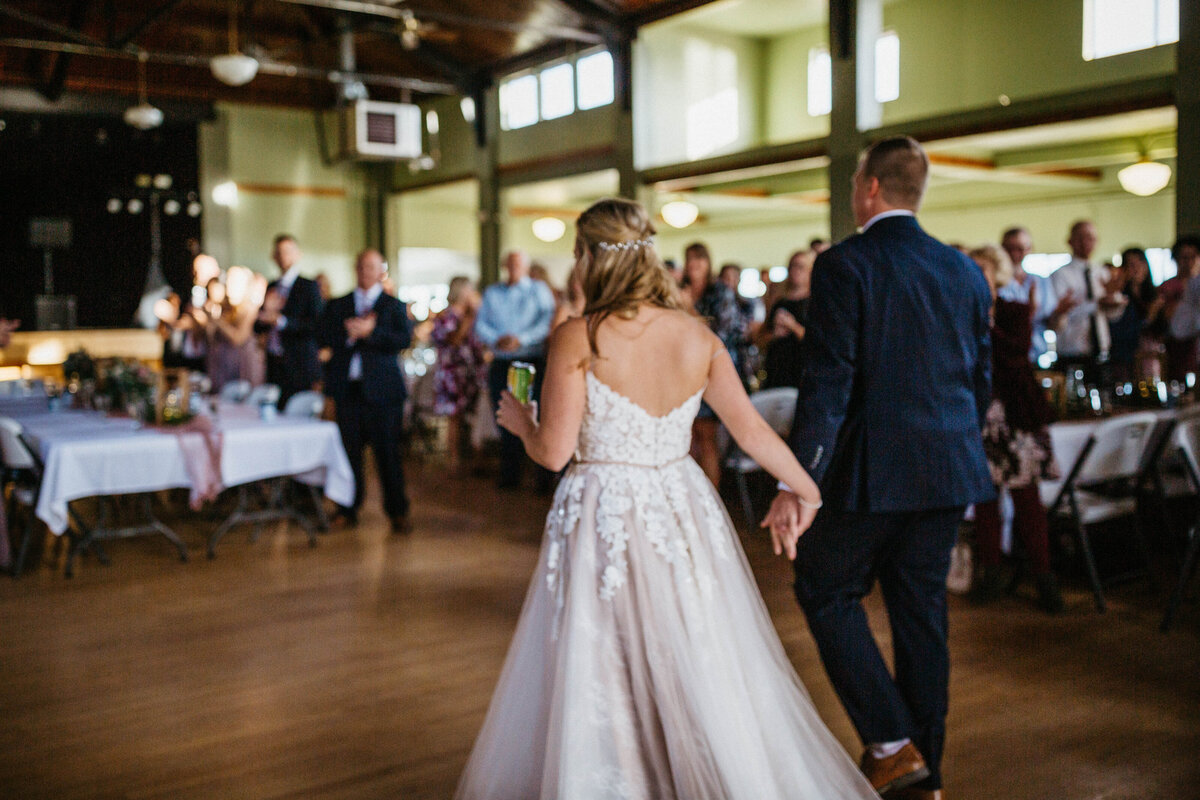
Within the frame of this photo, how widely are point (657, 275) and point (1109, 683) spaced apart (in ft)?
7.73

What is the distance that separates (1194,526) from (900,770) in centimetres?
263

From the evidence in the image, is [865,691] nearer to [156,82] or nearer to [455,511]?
[455,511]

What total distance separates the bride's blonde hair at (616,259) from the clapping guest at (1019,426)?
2.42 metres

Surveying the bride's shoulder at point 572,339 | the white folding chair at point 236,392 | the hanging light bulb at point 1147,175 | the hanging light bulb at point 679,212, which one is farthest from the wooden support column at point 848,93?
the bride's shoulder at point 572,339

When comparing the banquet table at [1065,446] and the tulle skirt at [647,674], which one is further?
the banquet table at [1065,446]

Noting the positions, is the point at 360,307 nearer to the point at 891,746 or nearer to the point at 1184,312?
the point at 891,746

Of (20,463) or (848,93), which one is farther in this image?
(848,93)

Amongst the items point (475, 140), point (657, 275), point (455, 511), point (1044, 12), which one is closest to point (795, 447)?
point (657, 275)

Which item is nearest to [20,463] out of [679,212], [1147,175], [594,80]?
[594,80]

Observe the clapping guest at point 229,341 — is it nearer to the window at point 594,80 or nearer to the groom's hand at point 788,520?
the window at point 594,80

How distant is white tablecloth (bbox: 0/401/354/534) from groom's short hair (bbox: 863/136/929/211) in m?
3.81

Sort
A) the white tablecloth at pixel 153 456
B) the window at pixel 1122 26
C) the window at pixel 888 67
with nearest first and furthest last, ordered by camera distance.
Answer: the white tablecloth at pixel 153 456, the window at pixel 1122 26, the window at pixel 888 67

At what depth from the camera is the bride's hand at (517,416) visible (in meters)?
2.35

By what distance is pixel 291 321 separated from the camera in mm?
6652
